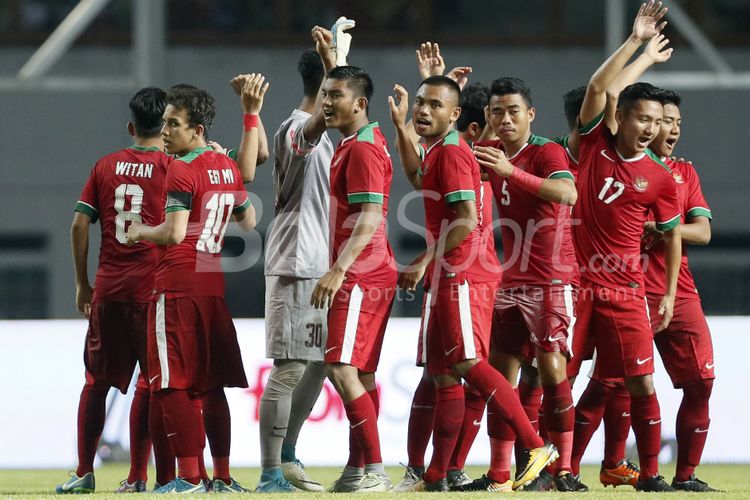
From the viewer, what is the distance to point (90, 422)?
7297 millimetres

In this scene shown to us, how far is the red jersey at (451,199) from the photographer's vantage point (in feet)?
21.9

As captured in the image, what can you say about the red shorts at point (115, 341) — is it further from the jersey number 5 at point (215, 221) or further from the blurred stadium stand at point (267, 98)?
the blurred stadium stand at point (267, 98)

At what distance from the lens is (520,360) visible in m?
7.24

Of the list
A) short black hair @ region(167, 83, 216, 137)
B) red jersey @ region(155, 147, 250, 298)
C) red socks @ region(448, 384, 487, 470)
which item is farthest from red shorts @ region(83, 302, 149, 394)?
red socks @ region(448, 384, 487, 470)

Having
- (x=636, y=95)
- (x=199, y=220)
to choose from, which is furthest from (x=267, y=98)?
(x=636, y=95)

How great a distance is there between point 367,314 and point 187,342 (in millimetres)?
910

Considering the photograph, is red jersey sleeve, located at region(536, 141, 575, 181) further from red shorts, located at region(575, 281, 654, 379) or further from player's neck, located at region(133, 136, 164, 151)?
player's neck, located at region(133, 136, 164, 151)

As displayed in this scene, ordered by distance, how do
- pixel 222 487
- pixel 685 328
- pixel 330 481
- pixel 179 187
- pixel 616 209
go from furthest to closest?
pixel 330 481 → pixel 685 328 → pixel 616 209 → pixel 222 487 → pixel 179 187

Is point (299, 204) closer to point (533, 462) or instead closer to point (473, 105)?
point (473, 105)

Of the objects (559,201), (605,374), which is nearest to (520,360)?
(605,374)

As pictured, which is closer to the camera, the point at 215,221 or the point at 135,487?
the point at 215,221

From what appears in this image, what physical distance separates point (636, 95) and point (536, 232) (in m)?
0.87

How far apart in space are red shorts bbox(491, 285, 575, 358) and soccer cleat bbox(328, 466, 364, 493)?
1.01 meters

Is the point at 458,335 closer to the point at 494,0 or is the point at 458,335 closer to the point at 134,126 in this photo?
the point at 134,126
